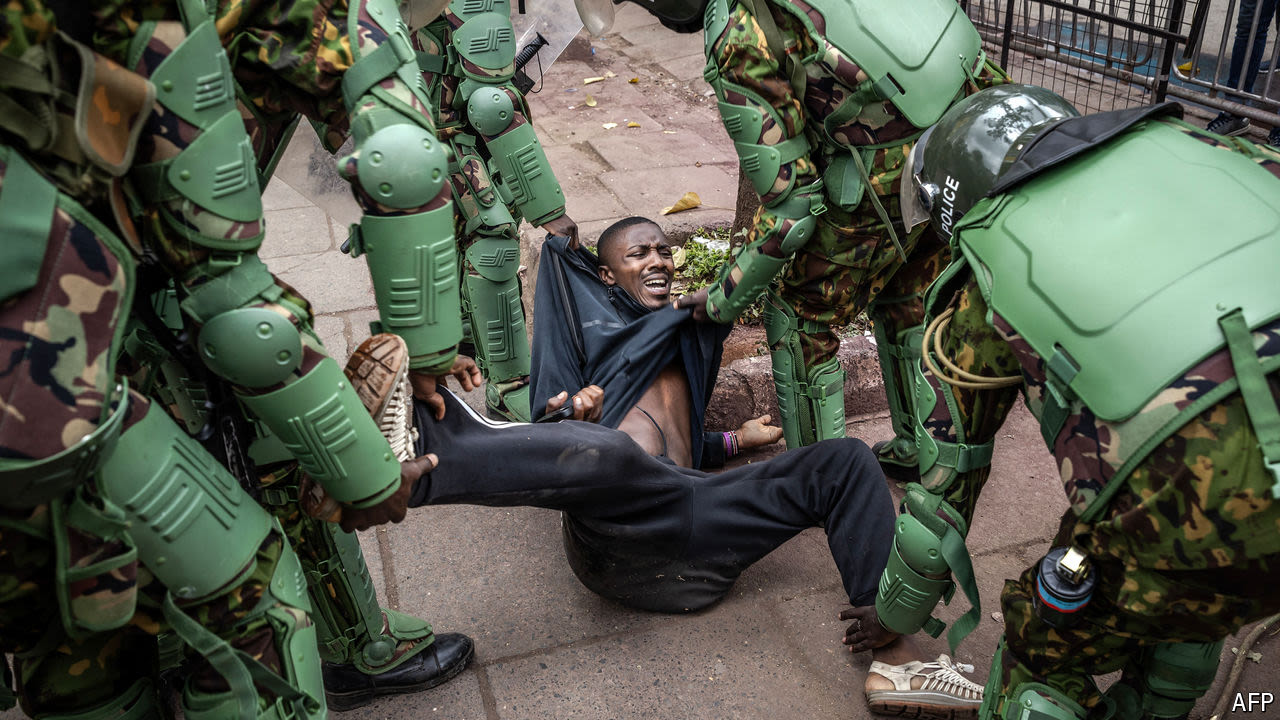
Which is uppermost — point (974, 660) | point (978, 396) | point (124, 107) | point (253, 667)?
point (124, 107)

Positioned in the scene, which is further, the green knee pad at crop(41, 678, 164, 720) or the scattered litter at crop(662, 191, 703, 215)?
the scattered litter at crop(662, 191, 703, 215)

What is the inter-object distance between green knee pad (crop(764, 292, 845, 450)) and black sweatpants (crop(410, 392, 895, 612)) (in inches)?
20.8

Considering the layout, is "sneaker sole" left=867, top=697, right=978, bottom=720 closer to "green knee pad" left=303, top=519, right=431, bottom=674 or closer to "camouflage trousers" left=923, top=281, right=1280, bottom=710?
"camouflage trousers" left=923, top=281, right=1280, bottom=710

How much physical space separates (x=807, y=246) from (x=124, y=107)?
2.08 meters

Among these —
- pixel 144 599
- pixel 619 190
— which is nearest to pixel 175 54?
pixel 144 599

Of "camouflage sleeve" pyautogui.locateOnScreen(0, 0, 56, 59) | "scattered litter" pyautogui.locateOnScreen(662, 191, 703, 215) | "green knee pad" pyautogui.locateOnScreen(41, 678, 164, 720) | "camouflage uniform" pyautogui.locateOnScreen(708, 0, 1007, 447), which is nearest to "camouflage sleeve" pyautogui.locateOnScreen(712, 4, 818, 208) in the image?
"camouflage uniform" pyautogui.locateOnScreen(708, 0, 1007, 447)

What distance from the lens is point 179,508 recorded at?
1502 millimetres

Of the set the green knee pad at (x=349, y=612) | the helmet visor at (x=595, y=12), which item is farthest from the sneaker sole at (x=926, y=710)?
the helmet visor at (x=595, y=12)

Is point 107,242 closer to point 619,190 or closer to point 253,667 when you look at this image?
point 253,667

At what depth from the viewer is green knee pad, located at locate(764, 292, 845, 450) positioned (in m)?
3.19

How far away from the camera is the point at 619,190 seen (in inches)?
218

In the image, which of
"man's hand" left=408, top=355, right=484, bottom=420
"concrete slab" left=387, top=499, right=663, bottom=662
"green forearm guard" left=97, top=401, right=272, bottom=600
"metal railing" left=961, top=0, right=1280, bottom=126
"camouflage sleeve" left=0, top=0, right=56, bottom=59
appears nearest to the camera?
"camouflage sleeve" left=0, top=0, right=56, bottom=59

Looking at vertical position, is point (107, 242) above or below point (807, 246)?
above

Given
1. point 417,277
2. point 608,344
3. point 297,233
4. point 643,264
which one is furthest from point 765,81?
point 297,233
